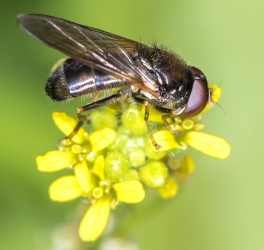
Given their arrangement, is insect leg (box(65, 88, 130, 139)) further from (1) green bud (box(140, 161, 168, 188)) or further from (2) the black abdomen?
(1) green bud (box(140, 161, 168, 188))

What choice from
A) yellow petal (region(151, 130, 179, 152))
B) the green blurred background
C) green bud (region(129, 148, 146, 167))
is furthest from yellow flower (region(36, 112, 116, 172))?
the green blurred background

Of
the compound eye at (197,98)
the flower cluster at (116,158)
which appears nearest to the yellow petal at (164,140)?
the flower cluster at (116,158)

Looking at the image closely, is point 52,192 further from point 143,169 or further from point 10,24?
point 10,24

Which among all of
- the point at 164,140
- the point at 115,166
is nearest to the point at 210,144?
the point at 164,140

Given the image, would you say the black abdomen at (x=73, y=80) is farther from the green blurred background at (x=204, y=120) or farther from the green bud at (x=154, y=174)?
A: the green blurred background at (x=204, y=120)

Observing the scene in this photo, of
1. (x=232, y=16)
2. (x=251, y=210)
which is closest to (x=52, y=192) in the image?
(x=251, y=210)

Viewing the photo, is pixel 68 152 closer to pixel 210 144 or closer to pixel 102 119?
pixel 102 119
